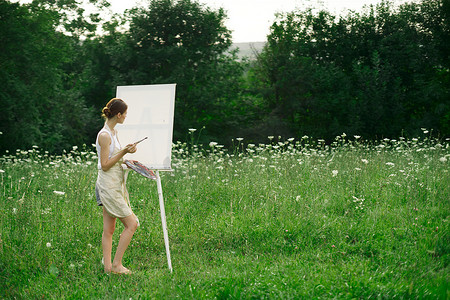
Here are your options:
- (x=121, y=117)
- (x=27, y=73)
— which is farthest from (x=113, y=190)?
(x=27, y=73)

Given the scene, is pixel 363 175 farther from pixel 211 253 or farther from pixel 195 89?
pixel 195 89

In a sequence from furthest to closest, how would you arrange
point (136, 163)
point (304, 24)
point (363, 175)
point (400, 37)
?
point (304, 24) → point (400, 37) → point (363, 175) → point (136, 163)

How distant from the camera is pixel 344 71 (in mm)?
22047

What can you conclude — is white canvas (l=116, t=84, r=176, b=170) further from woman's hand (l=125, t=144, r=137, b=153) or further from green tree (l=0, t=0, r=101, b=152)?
green tree (l=0, t=0, r=101, b=152)

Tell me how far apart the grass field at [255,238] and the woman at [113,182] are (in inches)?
14.1

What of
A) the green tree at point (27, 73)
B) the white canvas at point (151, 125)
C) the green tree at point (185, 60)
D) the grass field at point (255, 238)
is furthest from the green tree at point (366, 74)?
the white canvas at point (151, 125)

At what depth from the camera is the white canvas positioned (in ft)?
15.8

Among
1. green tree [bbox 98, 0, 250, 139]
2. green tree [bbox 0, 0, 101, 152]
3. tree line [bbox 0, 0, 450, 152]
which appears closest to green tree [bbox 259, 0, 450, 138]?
tree line [bbox 0, 0, 450, 152]

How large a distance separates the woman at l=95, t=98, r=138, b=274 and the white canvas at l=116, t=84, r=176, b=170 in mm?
217

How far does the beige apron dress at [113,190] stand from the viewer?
4.55 m

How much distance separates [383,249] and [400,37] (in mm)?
17940

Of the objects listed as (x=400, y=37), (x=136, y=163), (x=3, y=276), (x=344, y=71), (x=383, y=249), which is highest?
(x=400, y=37)

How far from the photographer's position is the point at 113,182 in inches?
181

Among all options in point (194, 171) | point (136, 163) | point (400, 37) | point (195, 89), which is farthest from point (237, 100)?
point (136, 163)
